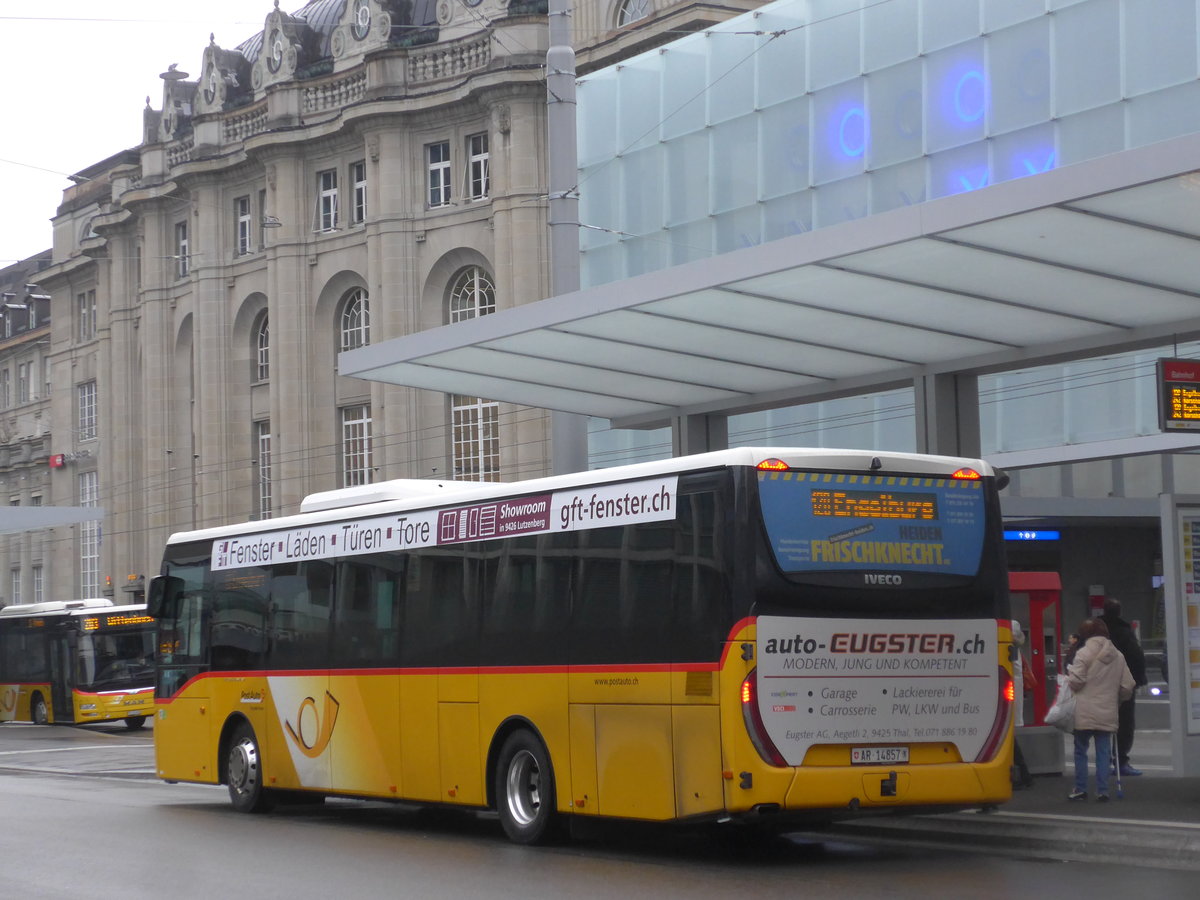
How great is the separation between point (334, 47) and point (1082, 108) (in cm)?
3671

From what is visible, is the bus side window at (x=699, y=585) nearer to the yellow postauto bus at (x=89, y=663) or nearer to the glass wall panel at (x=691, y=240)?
the glass wall panel at (x=691, y=240)

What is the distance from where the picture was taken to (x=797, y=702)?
11.5m

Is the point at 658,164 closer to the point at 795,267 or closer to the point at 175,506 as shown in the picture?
the point at 795,267

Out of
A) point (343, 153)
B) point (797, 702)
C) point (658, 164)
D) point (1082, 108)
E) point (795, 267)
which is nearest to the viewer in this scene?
point (797, 702)

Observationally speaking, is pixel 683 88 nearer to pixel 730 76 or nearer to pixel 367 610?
pixel 730 76

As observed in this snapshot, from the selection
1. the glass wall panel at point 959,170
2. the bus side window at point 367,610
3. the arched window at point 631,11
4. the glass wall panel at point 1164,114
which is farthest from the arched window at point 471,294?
the bus side window at point 367,610

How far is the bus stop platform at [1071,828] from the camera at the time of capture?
38.0 ft

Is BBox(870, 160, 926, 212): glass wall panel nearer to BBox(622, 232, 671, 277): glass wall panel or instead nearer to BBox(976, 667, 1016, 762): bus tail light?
BBox(622, 232, 671, 277): glass wall panel

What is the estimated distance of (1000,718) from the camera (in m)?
12.4

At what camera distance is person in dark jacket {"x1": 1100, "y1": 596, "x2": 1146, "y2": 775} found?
1636cm

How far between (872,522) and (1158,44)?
57.7 feet

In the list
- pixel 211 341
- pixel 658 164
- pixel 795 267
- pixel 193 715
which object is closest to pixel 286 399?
pixel 211 341

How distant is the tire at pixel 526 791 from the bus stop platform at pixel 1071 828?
2.23 metres

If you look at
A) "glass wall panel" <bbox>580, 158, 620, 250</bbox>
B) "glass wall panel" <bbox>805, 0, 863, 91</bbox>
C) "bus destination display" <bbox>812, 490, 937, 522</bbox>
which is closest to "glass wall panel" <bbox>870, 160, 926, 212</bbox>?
"glass wall panel" <bbox>805, 0, 863, 91</bbox>
